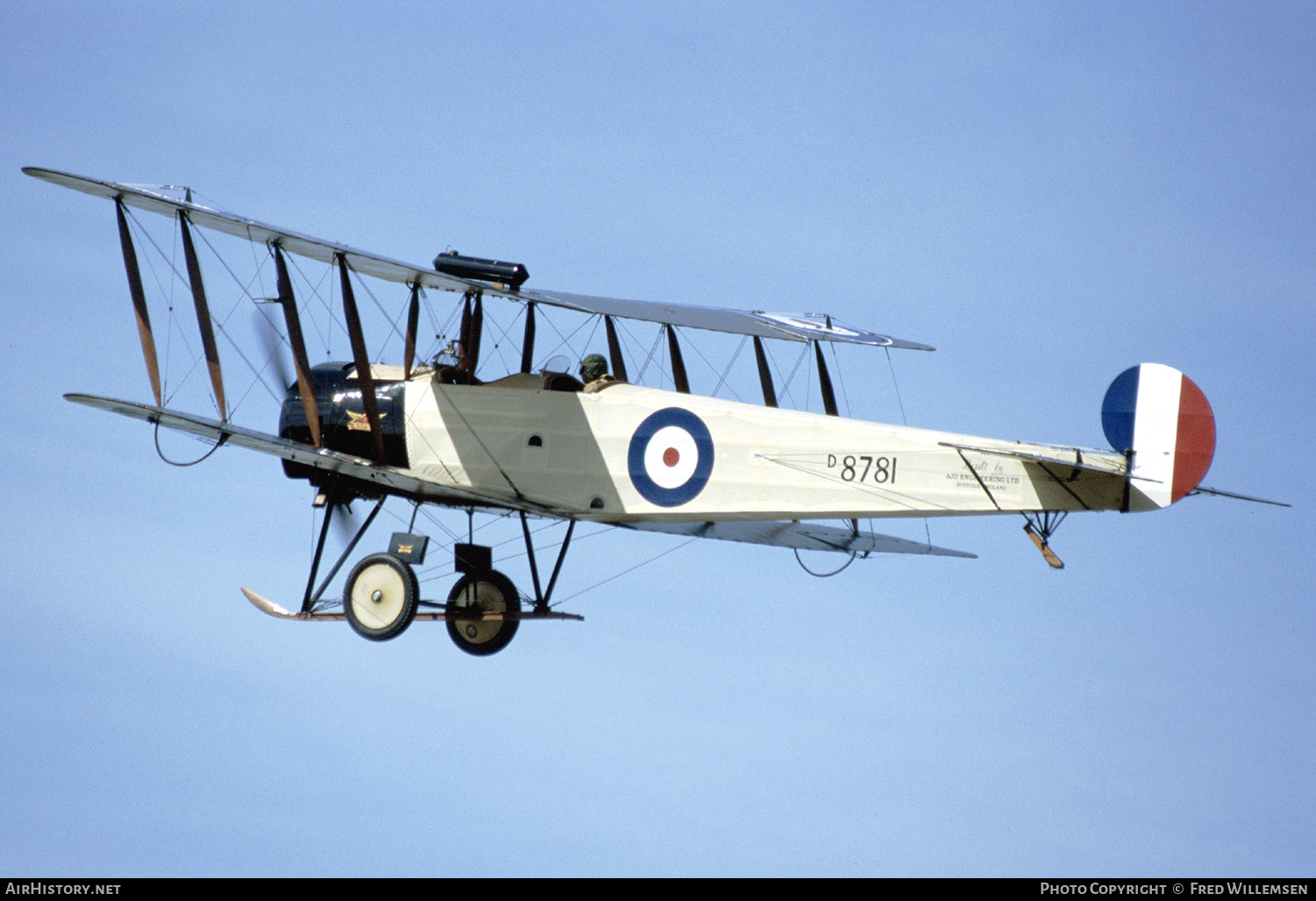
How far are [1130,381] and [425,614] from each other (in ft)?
20.9

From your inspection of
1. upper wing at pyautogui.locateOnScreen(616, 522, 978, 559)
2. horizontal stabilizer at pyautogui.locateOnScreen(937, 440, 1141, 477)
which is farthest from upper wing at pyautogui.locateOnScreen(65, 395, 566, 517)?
horizontal stabilizer at pyautogui.locateOnScreen(937, 440, 1141, 477)

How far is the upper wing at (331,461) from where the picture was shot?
15.4m

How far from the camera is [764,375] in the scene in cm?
1769

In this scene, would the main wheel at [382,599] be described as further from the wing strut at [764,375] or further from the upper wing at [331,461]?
the wing strut at [764,375]

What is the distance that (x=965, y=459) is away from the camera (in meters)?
14.6

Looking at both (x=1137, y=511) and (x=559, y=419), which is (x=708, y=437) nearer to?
(x=559, y=419)

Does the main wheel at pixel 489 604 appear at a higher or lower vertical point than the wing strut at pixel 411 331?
lower

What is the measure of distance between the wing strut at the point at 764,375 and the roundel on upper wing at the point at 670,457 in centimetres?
211

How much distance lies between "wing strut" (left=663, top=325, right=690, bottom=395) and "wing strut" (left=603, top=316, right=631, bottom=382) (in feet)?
1.63

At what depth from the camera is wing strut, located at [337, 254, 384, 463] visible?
15633 mm

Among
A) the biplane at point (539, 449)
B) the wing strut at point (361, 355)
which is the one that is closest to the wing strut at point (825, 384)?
the biplane at point (539, 449)

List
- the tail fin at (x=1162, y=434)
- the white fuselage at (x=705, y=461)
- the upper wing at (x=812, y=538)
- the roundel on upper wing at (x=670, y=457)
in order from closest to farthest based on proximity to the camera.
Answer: the tail fin at (x=1162, y=434), the white fuselage at (x=705, y=461), the roundel on upper wing at (x=670, y=457), the upper wing at (x=812, y=538)

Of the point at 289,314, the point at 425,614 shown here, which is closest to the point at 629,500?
the point at 425,614
